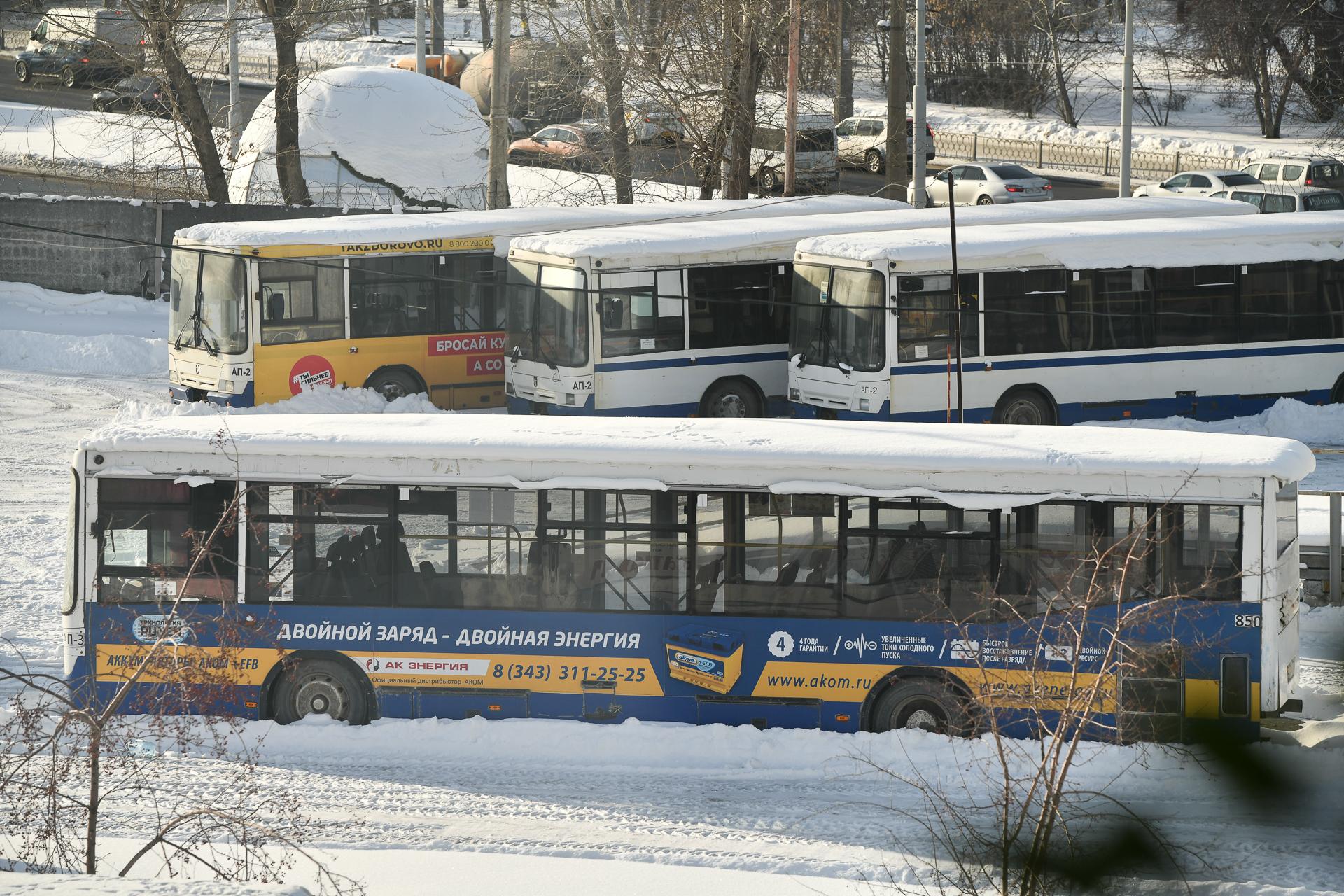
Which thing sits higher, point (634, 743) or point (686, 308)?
point (686, 308)

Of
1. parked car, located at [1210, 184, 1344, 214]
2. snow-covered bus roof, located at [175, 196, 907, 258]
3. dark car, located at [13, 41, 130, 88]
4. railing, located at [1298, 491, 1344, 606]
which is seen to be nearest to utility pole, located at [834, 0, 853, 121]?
parked car, located at [1210, 184, 1344, 214]

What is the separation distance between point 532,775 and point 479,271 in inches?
496

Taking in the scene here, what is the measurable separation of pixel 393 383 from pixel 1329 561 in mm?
12756

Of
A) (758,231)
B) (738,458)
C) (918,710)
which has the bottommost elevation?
(918,710)

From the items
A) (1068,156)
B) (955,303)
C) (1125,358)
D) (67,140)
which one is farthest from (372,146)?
(1068,156)

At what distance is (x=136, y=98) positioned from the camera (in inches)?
1328

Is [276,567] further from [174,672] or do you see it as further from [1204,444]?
[1204,444]

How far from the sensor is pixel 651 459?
1157 cm

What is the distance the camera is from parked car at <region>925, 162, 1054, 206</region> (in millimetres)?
39781

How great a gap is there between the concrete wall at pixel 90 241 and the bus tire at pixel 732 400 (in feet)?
42.2

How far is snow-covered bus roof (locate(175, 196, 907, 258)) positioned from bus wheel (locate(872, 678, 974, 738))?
41.5 feet

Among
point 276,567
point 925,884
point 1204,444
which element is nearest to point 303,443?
point 276,567

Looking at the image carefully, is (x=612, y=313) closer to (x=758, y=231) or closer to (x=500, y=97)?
(x=758, y=231)

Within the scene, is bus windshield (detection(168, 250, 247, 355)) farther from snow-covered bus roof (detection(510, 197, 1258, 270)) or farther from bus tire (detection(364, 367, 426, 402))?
snow-covered bus roof (detection(510, 197, 1258, 270))
